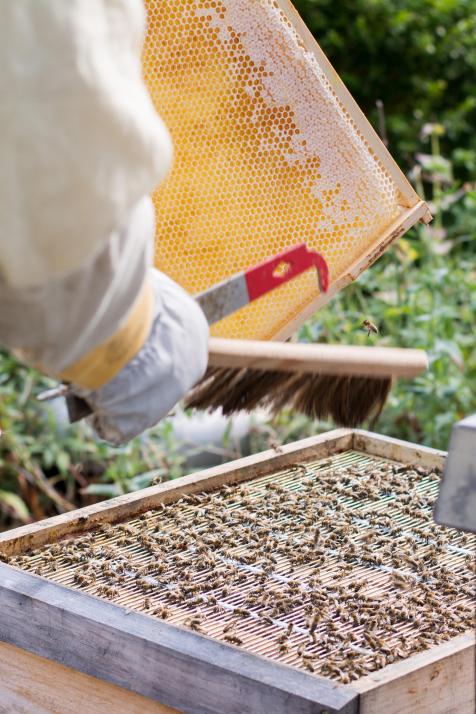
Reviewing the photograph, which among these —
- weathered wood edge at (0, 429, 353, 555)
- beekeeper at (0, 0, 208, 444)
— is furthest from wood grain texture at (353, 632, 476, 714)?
weathered wood edge at (0, 429, 353, 555)

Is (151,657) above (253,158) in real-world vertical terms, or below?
below

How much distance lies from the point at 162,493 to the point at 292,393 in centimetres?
89

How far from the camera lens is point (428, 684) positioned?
6.08ft

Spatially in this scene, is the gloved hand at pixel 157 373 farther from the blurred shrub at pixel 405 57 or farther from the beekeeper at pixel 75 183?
the blurred shrub at pixel 405 57

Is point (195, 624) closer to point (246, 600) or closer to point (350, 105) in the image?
point (246, 600)

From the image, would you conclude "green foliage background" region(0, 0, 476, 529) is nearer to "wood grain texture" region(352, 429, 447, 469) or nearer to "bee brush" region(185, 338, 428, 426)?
"wood grain texture" region(352, 429, 447, 469)

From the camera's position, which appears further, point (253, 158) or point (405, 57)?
point (405, 57)

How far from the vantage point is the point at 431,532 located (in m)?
Result: 2.54

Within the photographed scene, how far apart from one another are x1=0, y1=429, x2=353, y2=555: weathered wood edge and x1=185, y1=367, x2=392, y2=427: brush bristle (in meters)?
0.69

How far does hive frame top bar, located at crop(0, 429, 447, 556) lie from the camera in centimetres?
250

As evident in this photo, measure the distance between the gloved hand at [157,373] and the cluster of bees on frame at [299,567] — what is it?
64 cm

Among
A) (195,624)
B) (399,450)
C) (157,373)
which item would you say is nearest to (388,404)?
(399,450)

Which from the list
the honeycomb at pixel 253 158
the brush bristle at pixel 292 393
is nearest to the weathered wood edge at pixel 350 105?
the honeycomb at pixel 253 158

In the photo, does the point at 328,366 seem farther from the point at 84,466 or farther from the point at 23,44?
the point at 84,466
